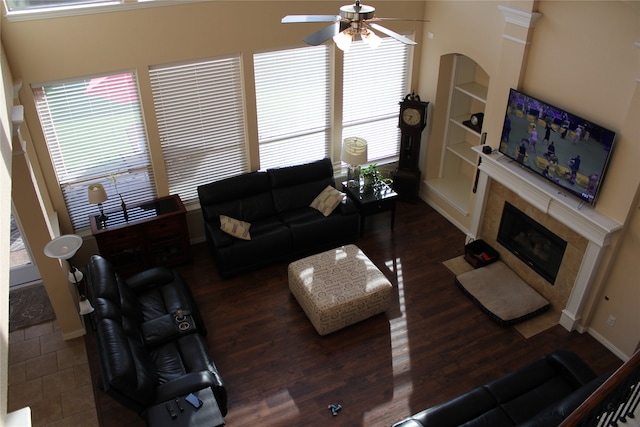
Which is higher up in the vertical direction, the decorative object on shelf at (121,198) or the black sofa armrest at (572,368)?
the decorative object on shelf at (121,198)

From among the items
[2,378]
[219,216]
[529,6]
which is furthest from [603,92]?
[2,378]

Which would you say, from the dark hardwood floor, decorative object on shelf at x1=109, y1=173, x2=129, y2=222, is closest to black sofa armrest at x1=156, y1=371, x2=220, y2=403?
the dark hardwood floor

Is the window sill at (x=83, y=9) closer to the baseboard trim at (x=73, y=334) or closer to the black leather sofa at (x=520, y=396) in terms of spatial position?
the baseboard trim at (x=73, y=334)

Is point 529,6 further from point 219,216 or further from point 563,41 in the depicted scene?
point 219,216

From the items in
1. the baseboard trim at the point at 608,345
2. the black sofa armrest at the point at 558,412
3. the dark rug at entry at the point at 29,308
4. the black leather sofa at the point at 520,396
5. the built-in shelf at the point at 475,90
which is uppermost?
the built-in shelf at the point at 475,90

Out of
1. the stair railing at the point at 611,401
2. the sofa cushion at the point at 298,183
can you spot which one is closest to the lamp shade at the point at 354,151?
the sofa cushion at the point at 298,183

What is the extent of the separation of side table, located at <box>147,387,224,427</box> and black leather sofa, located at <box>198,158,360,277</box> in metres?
2.33

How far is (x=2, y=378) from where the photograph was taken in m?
2.51

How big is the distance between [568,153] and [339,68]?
10.6 ft

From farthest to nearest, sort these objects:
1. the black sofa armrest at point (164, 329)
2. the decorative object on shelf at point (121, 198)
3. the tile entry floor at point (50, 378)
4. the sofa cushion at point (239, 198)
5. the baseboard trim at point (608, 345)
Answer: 1. the sofa cushion at point (239, 198)
2. the decorative object on shelf at point (121, 198)
3. the baseboard trim at point (608, 345)
4. the black sofa armrest at point (164, 329)
5. the tile entry floor at point (50, 378)

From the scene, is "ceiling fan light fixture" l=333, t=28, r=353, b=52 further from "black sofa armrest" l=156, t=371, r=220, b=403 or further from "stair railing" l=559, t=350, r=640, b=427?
"black sofa armrest" l=156, t=371, r=220, b=403

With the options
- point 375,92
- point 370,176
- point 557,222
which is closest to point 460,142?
point 375,92

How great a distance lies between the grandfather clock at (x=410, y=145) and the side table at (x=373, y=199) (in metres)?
0.61

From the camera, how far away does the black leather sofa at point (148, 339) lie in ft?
14.7
